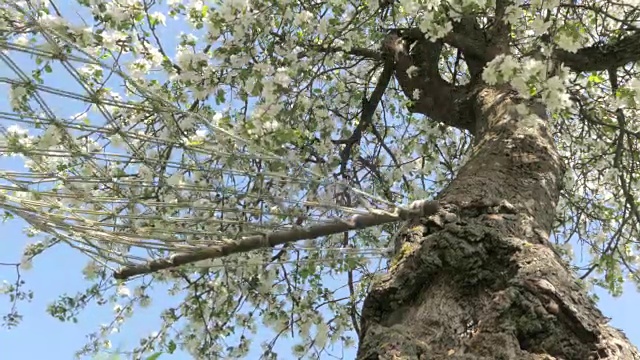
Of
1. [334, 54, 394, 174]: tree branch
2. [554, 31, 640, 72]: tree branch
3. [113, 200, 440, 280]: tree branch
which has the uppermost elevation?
[334, 54, 394, 174]: tree branch

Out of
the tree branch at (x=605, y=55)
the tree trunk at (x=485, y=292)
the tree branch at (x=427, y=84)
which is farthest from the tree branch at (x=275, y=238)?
the tree branch at (x=605, y=55)

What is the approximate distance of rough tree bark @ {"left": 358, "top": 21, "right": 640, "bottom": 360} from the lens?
5.01 ft

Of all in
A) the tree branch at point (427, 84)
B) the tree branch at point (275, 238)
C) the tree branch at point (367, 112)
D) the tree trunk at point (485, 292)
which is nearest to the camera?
the tree trunk at point (485, 292)

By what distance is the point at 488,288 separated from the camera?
1.74 m

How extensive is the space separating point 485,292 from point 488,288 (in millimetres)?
→ 19

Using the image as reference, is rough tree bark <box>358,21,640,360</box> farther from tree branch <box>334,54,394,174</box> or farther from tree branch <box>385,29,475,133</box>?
tree branch <box>334,54,394,174</box>

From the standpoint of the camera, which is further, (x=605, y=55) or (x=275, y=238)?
(x=605, y=55)

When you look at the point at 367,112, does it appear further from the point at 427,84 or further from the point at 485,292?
the point at 485,292

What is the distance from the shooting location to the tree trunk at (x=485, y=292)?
153cm

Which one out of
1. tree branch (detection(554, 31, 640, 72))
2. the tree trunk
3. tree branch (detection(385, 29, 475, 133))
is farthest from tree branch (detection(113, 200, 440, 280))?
tree branch (detection(554, 31, 640, 72))

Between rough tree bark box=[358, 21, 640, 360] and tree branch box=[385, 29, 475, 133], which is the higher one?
tree branch box=[385, 29, 475, 133]

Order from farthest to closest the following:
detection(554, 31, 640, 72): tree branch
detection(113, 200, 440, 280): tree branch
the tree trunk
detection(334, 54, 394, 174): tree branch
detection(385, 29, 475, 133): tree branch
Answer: detection(334, 54, 394, 174): tree branch, detection(385, 29, 475, 133): tree branch, detection(554, 31, 640, 72): tree branch, detection(113, 200, 440, 280): tree branch, the tree trunk

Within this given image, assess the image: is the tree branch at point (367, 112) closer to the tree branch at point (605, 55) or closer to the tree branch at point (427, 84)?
the tree branch at point (427, 84)

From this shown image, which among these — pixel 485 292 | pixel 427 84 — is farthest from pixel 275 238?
pixel 427 84
